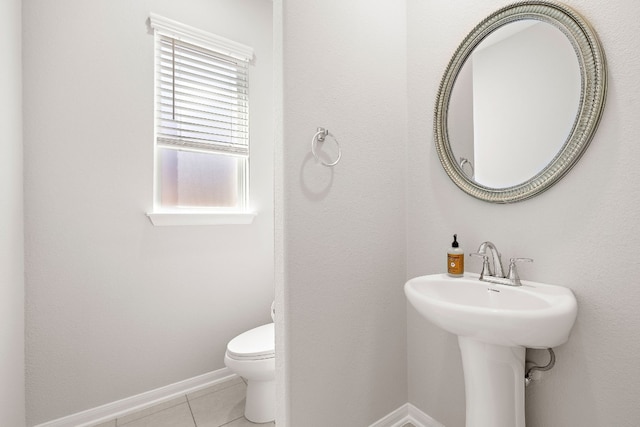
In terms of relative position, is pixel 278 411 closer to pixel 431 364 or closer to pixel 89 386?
pixel 431 364

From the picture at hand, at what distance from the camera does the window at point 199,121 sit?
1817 millimetres

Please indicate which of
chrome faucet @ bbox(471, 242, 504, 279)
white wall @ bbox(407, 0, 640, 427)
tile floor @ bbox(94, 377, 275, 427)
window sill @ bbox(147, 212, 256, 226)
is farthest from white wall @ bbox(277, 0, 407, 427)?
window sill @ bbox(147, 212, 256, 226)

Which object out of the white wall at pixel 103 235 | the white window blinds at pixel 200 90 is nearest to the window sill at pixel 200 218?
the white wall at pixel 103 235

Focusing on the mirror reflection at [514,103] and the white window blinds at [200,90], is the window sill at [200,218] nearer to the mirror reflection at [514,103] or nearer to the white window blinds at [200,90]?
the white window blinds at [200,90]

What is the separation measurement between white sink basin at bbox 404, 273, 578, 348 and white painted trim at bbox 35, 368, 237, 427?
1.61 metres

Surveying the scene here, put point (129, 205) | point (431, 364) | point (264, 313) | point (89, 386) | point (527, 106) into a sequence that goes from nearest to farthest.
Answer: point (527, 106), point (431, 364), point (89, 386), point (129, 205), point (264, 313)

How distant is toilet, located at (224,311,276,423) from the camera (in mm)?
1471

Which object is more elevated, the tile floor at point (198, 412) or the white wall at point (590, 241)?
the white wall at point (590, 241)

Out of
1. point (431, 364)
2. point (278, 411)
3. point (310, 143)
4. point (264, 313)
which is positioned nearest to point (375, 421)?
point (431, 364)

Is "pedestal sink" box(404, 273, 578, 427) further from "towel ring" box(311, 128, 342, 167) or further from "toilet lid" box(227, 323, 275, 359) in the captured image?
"toilet lid" box(227, 323, 275, 359)

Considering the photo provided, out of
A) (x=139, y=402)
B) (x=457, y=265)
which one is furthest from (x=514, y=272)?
(x=139, y=402)

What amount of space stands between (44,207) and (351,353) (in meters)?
1.72

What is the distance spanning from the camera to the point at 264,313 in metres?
2.18

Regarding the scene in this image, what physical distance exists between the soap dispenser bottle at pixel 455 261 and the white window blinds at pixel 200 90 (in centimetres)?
155
